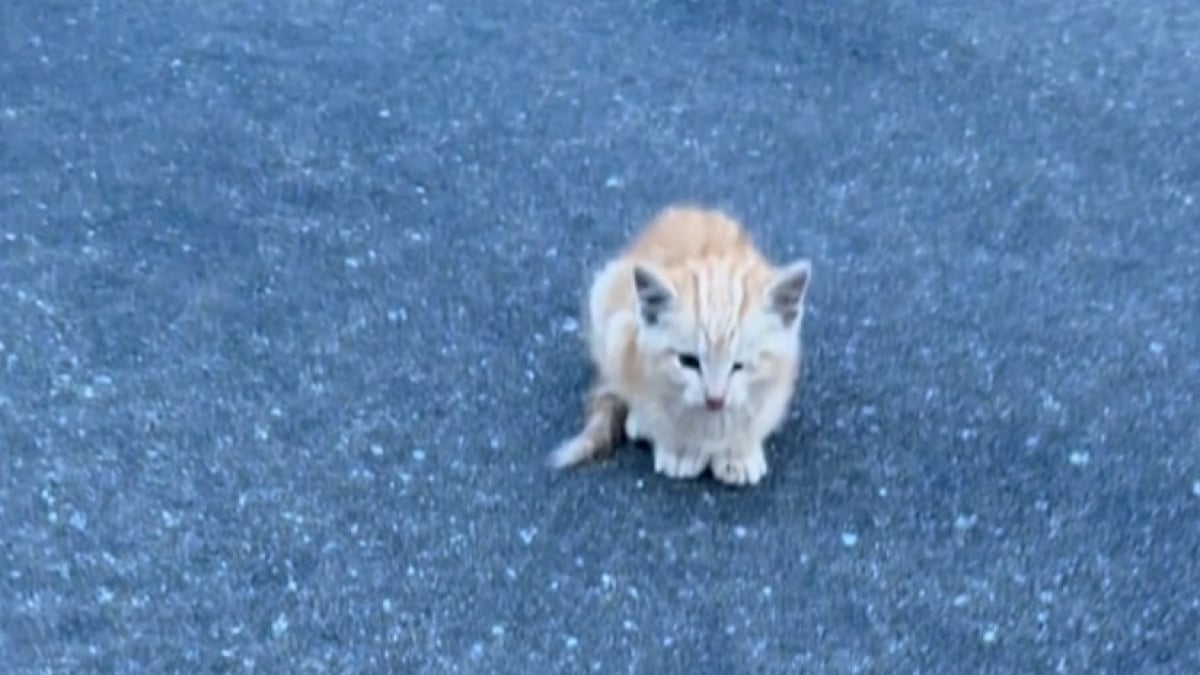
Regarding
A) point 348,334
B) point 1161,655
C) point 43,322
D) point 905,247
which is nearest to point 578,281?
point 348,334

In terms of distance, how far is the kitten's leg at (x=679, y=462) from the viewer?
178 centimetres

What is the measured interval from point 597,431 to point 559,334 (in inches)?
9.3

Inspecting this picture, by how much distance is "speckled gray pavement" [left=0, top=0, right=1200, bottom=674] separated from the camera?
1615 mm

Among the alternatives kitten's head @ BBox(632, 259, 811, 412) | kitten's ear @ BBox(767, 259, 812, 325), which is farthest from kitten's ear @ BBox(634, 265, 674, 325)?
kitten's ear @ BBox(767, 259, 812, 325)

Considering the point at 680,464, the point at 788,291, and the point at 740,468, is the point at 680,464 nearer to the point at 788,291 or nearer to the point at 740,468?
the point at 740,468

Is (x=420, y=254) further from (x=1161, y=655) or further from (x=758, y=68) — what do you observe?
(x=1161, y=655)

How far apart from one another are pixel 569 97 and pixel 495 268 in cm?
57

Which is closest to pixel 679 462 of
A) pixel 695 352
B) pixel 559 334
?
pixel 695 352

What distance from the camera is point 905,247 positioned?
223 cm

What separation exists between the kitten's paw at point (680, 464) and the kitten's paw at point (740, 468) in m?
0.02

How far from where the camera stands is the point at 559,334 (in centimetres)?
203

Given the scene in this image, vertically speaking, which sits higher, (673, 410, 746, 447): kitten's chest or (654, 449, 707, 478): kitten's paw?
(673, 410, 746, 447): kitten's chest

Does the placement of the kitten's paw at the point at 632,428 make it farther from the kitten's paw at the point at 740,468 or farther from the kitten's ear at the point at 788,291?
the kitten's ear at the point at 788,291

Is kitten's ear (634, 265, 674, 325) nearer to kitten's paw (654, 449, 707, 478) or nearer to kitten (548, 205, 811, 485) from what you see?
kitten (548, 205, 811, 485)
